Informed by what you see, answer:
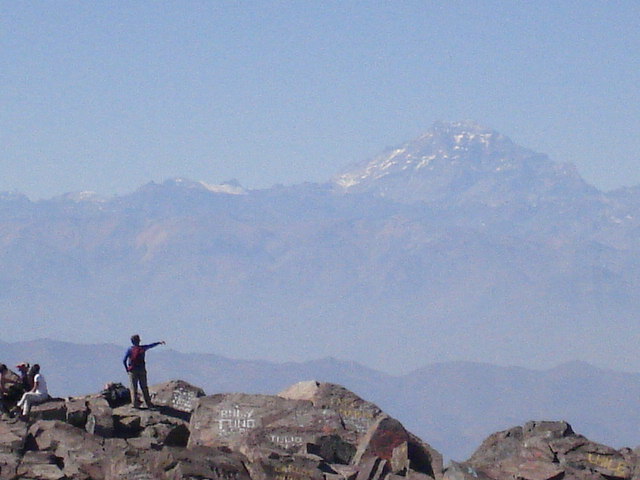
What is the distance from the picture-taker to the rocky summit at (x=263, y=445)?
2592 cm

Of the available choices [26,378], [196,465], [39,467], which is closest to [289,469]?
[196,465]

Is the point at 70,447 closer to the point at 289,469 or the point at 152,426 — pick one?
the point at 152,426

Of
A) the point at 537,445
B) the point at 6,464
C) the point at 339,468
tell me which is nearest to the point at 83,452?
the point at 6,464

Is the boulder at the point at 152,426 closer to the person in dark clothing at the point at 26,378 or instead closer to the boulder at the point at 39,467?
the person in dark clothing at the point at 26,378

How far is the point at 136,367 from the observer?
3350 centimetres

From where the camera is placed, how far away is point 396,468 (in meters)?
28.3

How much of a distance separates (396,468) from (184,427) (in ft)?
19.2

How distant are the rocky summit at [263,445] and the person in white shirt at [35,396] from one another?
0.35m

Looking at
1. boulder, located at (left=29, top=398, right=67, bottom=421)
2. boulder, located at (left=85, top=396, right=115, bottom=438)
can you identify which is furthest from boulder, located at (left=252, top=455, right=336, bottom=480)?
boulder, located at (left=29, top=398, right=67, bottom=421)

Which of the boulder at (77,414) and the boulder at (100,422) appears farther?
the boulder at (77,414)

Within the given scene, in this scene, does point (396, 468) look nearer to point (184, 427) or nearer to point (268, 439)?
point (268, 439)

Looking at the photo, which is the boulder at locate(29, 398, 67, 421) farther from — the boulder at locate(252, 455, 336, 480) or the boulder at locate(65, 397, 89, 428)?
the boulder at locate(252, 455, 336, 480)

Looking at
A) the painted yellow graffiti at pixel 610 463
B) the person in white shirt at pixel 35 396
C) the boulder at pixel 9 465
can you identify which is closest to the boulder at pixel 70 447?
the boulder at pixel 9 465

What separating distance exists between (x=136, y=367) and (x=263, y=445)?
20.3ft
